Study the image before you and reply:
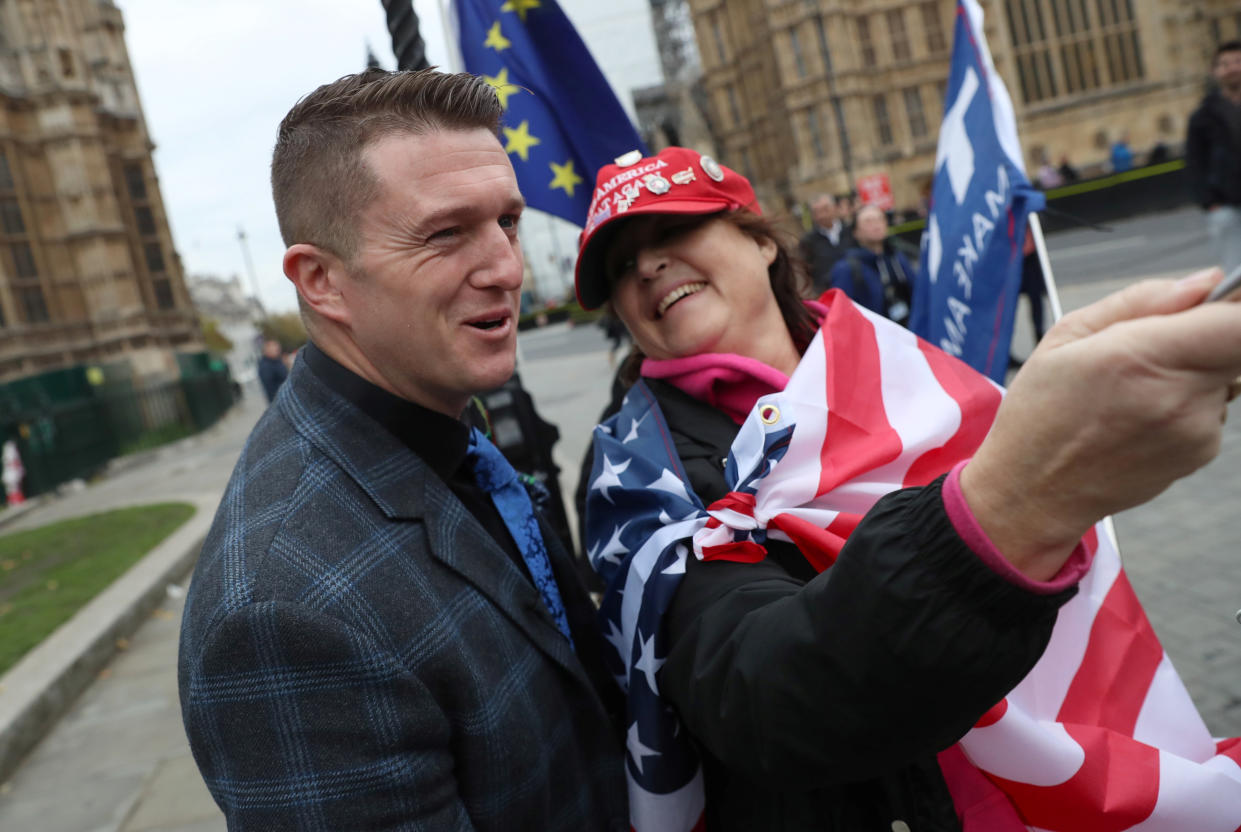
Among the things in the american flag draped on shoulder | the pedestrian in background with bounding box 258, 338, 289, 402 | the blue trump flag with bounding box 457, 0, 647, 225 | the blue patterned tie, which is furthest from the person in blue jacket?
the pedestrian in background with bounding box 258, 338, 289, 402

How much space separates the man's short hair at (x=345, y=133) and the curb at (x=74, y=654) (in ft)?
15.0

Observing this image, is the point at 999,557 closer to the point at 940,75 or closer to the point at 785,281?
the point at 785,281

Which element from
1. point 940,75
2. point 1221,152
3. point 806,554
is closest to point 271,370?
point 1221,152

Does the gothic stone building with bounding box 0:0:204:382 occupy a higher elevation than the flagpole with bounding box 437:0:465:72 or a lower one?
higher

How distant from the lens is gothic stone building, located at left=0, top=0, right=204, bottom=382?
23.4m

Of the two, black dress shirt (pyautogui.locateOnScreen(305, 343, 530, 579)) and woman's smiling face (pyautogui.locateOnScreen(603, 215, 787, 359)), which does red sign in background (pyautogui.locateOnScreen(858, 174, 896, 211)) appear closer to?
woman's smiling face (pyautogui.locateOnScreen(603, 215, 787, 359))

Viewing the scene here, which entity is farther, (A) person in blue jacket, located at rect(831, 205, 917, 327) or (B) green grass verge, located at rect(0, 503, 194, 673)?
(A) person in blue jacket, located at rect(831, 205, 917, 327)

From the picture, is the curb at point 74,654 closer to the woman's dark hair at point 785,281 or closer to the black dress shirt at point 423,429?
the black dress shirt at point 423,429

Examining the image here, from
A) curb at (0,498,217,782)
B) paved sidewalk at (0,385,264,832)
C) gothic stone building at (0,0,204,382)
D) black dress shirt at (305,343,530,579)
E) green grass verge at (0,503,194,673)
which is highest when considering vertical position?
gothic stone building at (0,0,204,382)

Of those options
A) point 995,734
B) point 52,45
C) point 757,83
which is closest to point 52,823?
point 995,734

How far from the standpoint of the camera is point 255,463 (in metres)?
1.51

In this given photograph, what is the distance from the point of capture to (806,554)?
1566 millimetres

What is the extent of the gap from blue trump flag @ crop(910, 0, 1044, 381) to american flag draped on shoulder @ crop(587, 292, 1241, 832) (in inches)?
68.5

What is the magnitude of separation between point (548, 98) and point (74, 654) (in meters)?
4.66
